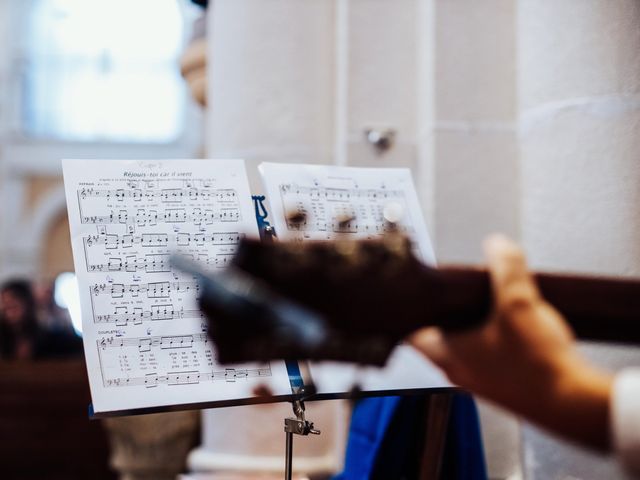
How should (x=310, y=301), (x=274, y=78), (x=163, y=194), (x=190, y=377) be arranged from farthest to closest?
(x=274, y=78) → (x=163, y=194) → (x=190, y=377) → (x=310, y=301)

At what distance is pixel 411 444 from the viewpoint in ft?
6.57

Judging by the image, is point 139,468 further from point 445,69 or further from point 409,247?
point 409,247

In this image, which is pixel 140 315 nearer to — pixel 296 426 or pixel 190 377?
pixel 190 377

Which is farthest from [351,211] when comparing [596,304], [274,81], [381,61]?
[274,81]

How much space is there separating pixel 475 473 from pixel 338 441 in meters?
1.11

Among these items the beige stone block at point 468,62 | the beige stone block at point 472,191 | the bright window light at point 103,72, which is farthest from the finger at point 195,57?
the bright window light at point 103,72

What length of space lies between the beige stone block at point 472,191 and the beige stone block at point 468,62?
0.09m

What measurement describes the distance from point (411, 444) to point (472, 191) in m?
1.05

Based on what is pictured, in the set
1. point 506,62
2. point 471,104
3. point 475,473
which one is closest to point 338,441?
point 475,473

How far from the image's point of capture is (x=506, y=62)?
2768 millimetres

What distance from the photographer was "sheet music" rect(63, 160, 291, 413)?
151 cm

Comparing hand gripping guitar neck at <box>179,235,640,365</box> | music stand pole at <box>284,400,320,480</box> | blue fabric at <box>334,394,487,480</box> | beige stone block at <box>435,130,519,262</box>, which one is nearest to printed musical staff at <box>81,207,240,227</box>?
music stand pole at <box>284,400,320,480</box>

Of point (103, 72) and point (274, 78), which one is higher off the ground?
point (103, 72)

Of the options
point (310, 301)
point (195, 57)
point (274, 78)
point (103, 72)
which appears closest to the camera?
point (310, 301)
